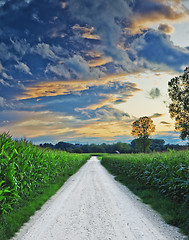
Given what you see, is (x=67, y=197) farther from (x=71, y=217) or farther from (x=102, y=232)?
(x=102, y=232)

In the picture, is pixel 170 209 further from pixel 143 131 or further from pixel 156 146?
pixel 156 146

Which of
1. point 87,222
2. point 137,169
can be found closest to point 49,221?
point 87,222

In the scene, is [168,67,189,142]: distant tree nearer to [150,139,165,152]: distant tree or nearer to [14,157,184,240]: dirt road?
[150,139,165,152]: distant tree

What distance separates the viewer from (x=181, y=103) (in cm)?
3553

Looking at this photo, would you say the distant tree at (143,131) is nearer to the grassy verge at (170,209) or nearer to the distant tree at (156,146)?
the distant tree at (156,146)

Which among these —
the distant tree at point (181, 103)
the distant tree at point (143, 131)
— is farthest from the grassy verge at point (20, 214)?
the distant tree at point (143, 131)

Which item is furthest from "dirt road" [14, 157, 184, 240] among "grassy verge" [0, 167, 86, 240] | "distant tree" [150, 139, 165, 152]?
"distant tree" [150, 139, 165, 152]

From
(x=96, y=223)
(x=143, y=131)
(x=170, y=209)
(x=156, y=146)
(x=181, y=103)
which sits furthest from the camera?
(x=156, y=146)

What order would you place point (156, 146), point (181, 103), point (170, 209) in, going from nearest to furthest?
point (170, 209)
point (181, 103)
point (156, 146)

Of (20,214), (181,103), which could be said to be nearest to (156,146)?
(181,103)

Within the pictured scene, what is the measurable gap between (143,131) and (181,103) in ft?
86.3

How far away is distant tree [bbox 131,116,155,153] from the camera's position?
2371 inches

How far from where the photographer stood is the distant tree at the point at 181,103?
112 ft

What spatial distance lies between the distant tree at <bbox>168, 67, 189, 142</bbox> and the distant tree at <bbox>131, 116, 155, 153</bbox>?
24211mm
